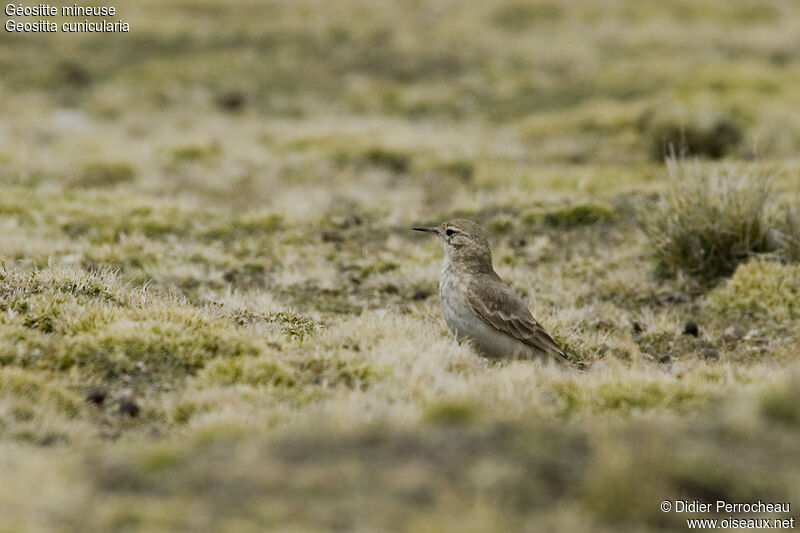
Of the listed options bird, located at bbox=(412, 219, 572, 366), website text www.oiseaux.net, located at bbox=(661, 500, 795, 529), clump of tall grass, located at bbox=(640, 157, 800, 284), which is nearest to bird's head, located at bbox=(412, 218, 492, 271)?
bird, located at bbox=(412, 219, 572, 366)

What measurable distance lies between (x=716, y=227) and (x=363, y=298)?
16.0ft

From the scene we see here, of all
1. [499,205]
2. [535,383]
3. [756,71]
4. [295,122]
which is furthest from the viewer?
[756,71]

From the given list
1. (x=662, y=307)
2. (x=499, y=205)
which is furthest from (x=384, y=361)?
(x=499, y=205)

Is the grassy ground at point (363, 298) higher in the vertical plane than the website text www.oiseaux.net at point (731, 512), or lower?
higher

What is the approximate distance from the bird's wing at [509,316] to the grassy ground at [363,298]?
1.28 ft

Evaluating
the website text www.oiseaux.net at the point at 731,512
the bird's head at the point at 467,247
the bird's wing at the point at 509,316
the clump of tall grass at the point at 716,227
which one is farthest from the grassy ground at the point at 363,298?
the bird's head at the point at 467,247

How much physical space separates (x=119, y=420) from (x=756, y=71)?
27030 millimetres

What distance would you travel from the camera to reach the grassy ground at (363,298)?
A: 17.1ft

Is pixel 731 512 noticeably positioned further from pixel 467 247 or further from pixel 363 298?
pixel 363 298

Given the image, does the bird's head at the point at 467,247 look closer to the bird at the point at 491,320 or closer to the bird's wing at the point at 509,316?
the bird at the point at 491,320

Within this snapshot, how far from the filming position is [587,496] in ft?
16.5

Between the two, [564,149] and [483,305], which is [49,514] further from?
[564,149]

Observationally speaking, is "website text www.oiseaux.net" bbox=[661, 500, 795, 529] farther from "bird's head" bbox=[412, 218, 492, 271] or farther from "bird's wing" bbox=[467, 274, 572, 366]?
"bird's head" bbox=[412, 218, 492, 271]

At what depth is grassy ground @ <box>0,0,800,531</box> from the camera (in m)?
5.23
